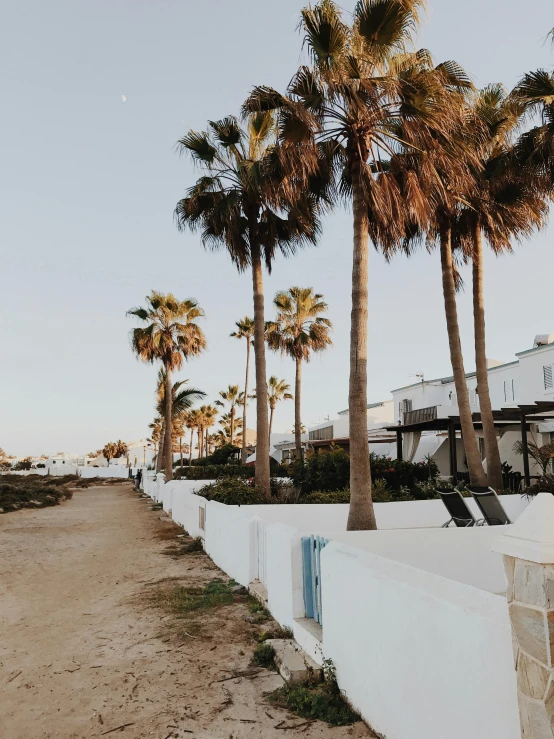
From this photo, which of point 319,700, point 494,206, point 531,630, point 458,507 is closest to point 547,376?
point 494,206

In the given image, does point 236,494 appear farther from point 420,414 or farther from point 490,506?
point 420,414

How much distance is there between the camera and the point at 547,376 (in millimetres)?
23359

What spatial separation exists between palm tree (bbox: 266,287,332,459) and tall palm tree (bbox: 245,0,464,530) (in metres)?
20.2

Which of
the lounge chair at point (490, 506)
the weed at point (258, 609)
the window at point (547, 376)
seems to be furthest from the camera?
the window at point (547, 376)

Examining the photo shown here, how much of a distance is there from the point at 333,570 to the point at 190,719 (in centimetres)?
153

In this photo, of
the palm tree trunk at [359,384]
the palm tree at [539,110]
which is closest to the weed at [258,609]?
the palm tree trunk at [359,384]

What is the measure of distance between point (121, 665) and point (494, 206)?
1322 centimetres

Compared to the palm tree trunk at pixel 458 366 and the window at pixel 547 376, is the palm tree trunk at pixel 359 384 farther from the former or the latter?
the window at pixel 547 376

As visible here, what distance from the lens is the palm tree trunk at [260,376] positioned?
1363 centimetres

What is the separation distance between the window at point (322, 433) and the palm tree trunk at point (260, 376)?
27409 millimetres

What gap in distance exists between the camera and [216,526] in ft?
34.4

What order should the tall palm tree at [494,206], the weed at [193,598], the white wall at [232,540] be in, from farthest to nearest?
the tall palm tree at [494,206], the white wall at [232,540], the weed at [193,598]

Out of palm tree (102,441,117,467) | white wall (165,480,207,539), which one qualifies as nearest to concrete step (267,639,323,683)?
white wall (165,480,207,539)

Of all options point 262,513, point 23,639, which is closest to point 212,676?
point 23,639
